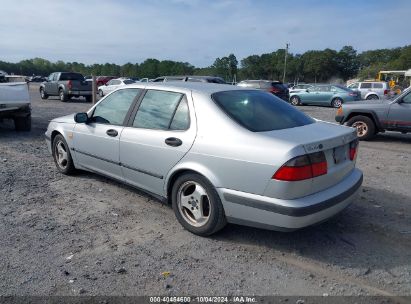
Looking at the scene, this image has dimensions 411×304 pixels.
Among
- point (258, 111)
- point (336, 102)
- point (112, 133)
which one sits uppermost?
point (258, 111)

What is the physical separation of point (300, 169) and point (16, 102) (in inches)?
343

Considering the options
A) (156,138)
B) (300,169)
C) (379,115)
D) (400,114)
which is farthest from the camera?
(379,115)

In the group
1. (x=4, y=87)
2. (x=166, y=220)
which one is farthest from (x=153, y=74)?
(x=166, y=220)

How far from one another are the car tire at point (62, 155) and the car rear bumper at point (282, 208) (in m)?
3.18

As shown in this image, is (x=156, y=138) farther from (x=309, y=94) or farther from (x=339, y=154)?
(x=309, y=94)

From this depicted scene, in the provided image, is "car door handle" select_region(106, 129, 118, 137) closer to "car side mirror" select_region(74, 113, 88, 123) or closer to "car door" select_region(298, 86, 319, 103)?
"car side mirror" select_region(74, 113, 88, 123)

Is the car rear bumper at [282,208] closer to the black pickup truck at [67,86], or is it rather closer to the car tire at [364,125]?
the car tire at [364,125]

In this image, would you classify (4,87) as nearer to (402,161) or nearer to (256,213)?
(256,213)

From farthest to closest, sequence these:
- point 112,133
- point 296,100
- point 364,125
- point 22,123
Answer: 1. point 296,100
2. point 22,123
3. point 364,125
4. point 112,133

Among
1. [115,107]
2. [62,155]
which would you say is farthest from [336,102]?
[115,107]

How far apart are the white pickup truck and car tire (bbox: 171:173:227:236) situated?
24.1 feet

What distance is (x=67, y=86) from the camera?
22828mm

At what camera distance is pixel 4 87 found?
9484 mm

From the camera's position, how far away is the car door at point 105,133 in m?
4.81
